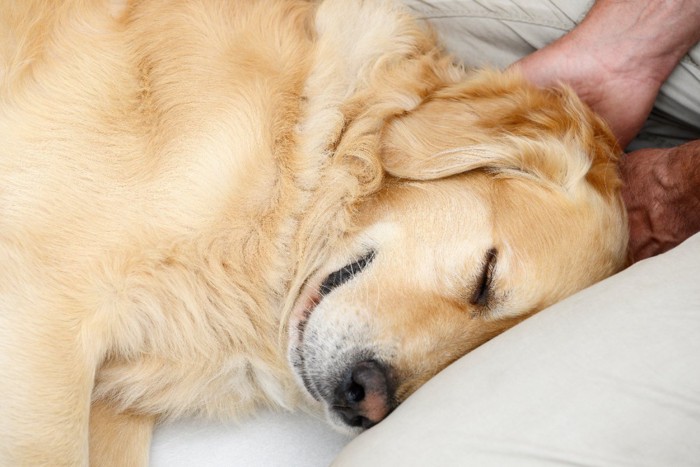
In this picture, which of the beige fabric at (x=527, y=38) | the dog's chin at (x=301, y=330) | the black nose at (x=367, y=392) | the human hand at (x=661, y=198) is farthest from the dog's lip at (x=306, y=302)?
the beige fabric at (x=527, y=38)

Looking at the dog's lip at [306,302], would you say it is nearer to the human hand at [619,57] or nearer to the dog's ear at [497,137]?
the dog's ear at [497,137]

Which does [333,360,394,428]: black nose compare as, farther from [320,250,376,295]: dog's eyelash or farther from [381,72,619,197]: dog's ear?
[381,72,619,197]: dog's ear

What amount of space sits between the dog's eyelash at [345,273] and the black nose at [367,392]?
0.23 m

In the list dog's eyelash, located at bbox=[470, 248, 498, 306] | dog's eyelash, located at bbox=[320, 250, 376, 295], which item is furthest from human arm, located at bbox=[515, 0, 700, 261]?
dog's eyelash, located at bbox=[320, 250, 376, 295]

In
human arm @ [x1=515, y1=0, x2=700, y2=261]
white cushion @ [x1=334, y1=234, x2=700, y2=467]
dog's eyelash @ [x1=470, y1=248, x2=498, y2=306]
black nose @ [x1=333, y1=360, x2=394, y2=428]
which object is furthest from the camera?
human arm @ [x1=515, y1=0, x2=700, y2=261]

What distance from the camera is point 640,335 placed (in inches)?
54.2

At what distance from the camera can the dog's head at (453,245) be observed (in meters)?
1.62

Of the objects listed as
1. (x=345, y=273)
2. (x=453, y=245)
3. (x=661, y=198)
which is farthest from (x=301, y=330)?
(x=661, y=198)

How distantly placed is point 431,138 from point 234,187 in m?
0.53

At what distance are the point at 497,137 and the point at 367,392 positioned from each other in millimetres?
747

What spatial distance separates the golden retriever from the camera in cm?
160

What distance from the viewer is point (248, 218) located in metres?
1.73

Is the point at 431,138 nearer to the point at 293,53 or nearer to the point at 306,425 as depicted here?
the point at 293,53

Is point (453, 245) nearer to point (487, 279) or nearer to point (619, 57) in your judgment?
point (487, 279)
